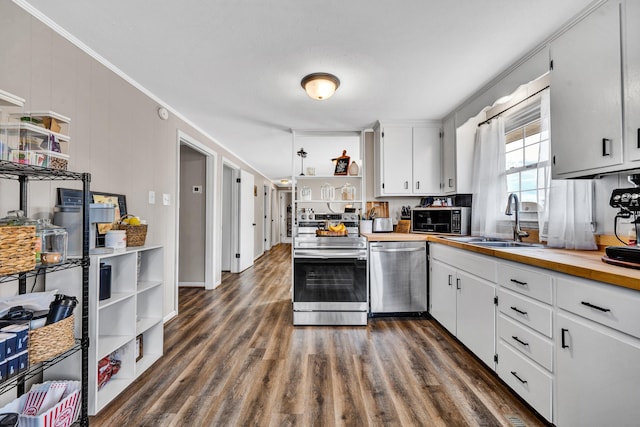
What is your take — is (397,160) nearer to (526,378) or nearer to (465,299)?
(465,299)

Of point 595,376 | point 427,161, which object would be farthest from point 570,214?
point 427,161

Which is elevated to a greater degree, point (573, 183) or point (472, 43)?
point (472, 43)

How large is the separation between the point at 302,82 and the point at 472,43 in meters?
1.26

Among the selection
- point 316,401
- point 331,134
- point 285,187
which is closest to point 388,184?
point 331,134

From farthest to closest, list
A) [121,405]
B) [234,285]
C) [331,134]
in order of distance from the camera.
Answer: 1. [234,285]
2. [331,134]
3. [121,405]

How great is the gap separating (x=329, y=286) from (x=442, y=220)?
56.6 inches

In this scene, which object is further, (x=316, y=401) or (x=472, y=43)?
(x=472, y=43)

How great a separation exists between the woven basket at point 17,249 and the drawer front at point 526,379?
2.45 m

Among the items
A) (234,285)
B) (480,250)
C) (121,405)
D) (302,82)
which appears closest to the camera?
(121,405)

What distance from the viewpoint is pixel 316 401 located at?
1652mm

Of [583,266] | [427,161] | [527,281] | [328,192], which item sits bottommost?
[527,281]

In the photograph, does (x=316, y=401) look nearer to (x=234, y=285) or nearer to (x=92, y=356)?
(x=92, y=356)

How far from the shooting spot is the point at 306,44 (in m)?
1.86

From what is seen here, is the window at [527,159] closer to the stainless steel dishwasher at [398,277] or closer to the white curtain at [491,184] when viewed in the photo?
the white curtain at [491,184]
